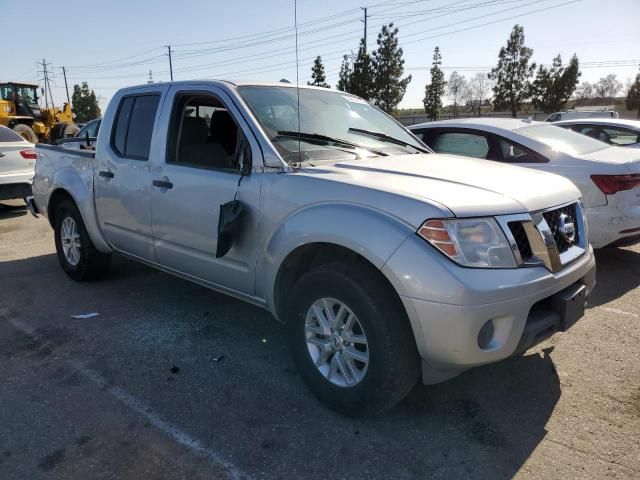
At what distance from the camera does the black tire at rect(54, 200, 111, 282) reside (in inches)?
197

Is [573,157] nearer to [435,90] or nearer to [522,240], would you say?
[522,240]

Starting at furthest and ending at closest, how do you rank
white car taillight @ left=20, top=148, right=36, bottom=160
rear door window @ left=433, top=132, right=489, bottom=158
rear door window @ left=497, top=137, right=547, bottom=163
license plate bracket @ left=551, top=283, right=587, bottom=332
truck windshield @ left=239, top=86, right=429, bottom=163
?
white car taillight @ left=20, top=148, right=36, bottom=160
rear door window @ left=433, top=132, right=489, bottom=158
rear door window @ left=497, top=137, right=547, bottom=163
truck windshield @ left=239, top=86, right=429, bottom=163
license plate bracket @ left=551, top=283, right=587, bottom=332

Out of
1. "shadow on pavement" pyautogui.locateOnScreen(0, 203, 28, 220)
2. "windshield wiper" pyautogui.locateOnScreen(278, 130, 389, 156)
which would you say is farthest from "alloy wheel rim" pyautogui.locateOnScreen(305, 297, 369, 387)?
"shadow on pavement" pyautogui.locateOnScreen(0, 203, 28, 220)

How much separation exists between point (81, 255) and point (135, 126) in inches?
62.4

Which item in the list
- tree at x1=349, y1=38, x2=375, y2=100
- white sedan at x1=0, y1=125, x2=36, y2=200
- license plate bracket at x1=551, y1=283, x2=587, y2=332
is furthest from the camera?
tree at x1=349, y1=38, x2=375, y2=100

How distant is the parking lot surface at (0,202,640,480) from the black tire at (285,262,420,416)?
176mm

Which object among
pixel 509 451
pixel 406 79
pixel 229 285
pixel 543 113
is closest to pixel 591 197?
pixel 509 451

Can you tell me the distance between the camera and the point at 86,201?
4.79 meters

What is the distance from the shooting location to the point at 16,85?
22891mm

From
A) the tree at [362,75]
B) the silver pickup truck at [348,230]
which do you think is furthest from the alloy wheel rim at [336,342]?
the tree at [362,75]

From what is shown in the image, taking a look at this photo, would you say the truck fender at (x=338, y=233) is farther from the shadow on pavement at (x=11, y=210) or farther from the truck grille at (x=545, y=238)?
the shadow on pavement at (x=11, y=210)

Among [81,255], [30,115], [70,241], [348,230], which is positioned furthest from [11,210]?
[30,115]

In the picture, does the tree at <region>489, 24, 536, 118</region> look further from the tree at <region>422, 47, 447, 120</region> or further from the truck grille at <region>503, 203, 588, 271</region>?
the truck grille at <region>503, 203, 588, 271</region>

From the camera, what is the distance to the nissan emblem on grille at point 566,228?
287cm
